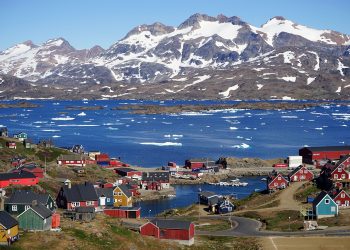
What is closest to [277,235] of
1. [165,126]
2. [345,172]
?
[345,172]

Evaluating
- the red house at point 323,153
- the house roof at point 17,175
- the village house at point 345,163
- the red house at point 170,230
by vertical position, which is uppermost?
the red house at point 323,153

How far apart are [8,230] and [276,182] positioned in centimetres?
3790

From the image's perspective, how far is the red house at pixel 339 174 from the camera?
62094 millimetres

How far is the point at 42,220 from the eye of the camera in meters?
35.6

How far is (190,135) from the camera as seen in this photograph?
141750mm

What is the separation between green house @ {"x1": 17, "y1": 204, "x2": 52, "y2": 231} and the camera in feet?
117

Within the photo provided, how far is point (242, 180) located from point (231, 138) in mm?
53829

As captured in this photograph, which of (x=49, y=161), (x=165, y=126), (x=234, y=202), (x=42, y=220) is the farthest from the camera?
(x=165, y=126)

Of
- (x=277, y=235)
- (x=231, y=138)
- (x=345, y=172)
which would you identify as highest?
(x=231, y=138)

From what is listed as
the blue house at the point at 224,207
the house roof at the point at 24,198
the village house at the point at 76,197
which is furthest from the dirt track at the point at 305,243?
the village house at the point at 76,197

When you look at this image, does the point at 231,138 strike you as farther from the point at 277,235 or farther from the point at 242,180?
the point at 277,235

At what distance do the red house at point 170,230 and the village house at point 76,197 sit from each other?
1232 centimetres

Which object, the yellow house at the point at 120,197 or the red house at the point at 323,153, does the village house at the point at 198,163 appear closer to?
the red house at the point at 323,153

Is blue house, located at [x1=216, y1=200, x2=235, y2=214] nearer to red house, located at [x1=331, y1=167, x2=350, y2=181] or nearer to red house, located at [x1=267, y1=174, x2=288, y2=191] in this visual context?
red house, located at [x1=267, y1=174, x2=288, y2=191]
